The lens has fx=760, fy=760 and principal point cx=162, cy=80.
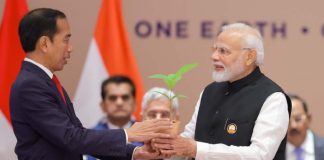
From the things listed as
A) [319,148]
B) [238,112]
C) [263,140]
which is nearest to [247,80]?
[238,112]

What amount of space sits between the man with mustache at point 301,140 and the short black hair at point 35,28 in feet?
8.47

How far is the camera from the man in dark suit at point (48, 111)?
11.8 ft

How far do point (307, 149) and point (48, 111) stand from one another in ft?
8.66

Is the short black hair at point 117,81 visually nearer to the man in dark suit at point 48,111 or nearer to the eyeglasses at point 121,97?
the eyeglasses at point 121,97

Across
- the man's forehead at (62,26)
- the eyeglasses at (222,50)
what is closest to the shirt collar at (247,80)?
the eyeglasses at (222,50)

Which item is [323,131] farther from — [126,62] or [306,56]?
[126,62]

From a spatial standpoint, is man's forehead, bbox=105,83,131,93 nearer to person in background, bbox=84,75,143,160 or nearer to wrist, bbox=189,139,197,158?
person in background, bbox=84,75,143,160

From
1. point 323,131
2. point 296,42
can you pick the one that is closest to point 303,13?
point 296,42

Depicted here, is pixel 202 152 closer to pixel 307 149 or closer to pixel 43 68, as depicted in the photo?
pixel 43 68

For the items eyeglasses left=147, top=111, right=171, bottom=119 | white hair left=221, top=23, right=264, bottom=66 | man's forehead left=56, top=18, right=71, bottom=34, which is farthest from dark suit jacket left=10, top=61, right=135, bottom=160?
eyeglasses left=147, top=111, right=171, bottom=119

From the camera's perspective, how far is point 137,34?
6781 mm

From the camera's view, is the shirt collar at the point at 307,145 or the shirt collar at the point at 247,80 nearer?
the shirt collar at the point at 247,80

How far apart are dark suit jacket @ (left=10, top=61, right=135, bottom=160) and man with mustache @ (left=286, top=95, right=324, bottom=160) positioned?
7.52 feet

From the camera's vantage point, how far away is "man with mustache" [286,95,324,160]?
562cm
